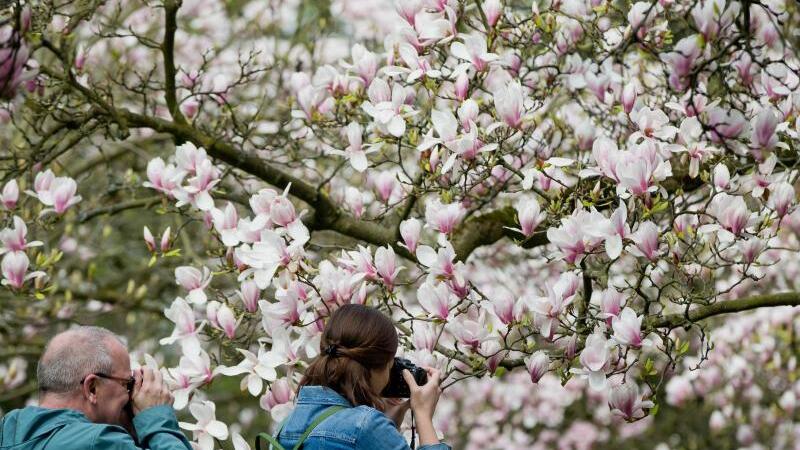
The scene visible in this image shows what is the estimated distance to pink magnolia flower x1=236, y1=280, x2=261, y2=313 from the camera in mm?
2953

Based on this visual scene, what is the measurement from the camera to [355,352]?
2400 mm

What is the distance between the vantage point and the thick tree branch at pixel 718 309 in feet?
8.99

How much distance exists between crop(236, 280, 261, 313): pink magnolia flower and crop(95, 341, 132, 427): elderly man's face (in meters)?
0.39

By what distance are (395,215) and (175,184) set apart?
90cm

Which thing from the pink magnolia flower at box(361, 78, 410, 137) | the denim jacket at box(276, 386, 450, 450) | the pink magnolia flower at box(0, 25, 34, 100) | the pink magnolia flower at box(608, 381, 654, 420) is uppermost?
the pink magnolia flower at box(361, 78, 410, 137)

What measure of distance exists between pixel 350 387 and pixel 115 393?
64cm

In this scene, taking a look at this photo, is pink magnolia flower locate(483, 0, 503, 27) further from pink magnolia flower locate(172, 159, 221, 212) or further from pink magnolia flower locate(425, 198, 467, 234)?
pink magnolia flower locate(172, 159, 221, 212)

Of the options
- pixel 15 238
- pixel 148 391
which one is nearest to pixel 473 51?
pixel 148 391

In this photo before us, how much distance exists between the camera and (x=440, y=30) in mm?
2996

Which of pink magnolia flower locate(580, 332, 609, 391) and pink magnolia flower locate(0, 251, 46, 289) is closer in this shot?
pink magnolia flower locate(580, 332, 609, 391)

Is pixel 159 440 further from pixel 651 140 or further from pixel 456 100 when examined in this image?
pixel 651 140

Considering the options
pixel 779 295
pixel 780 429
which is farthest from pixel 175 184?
pixel 780 429

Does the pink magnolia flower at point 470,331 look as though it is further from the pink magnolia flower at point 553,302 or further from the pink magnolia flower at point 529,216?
the pink magnolia flower at point 529,216

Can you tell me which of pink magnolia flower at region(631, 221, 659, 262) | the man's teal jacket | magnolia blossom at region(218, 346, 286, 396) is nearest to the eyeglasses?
the man's teal jacket
